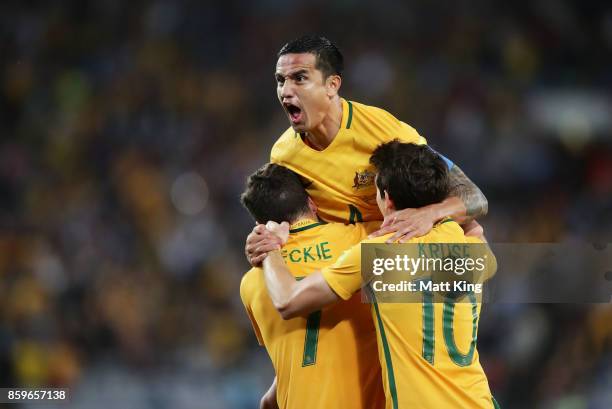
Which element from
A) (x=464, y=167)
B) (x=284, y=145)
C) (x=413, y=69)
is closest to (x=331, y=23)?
(x=413, y=69)

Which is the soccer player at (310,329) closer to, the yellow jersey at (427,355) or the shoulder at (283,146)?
the yellow jersey at (427,355)

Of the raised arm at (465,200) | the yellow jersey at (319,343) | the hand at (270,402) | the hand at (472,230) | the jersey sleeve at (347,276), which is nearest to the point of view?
the jersey sleeve at (347,276)

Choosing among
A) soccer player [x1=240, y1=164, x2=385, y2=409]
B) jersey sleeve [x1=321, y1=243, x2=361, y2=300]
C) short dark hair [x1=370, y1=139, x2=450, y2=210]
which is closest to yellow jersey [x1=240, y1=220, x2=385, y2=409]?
soccer player [x1=240, y1=164, x2=385, y2=409]

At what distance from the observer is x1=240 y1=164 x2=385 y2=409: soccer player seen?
2875 millimetres

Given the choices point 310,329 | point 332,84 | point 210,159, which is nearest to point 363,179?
point 332,84

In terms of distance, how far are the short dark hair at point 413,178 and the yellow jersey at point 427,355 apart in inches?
11.9

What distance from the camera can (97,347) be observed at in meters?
6.34

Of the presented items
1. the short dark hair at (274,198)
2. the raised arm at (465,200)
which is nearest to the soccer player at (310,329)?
the short dark hair at (274,198)

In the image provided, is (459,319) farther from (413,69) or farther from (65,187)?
(65,187)

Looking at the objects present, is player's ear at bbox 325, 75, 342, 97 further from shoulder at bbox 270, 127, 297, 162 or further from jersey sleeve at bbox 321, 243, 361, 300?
jersey sleeve at bbox 321, 243, 361, 300

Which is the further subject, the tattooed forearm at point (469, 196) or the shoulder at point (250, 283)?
the tattooed forearm at point (469, 196)

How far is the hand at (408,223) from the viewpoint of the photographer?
273 cm

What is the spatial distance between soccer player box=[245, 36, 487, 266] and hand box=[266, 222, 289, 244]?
0.50 meters

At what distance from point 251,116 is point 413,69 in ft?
5.05
